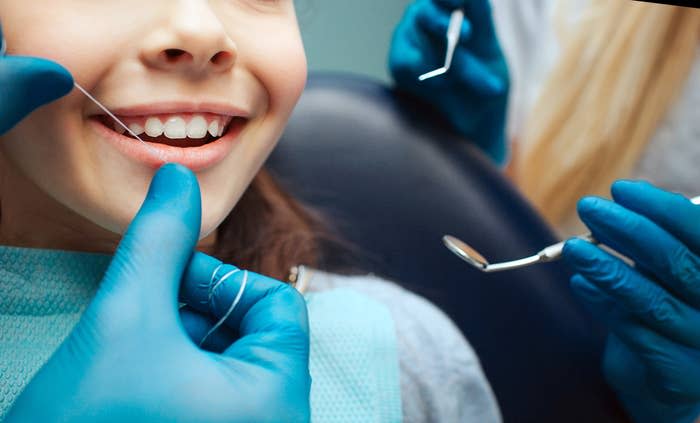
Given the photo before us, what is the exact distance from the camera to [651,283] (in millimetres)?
955

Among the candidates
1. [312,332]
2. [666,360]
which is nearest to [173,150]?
[312,332]

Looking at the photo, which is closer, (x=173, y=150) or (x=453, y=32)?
(x=173, y=150)

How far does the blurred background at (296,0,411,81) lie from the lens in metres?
1.83

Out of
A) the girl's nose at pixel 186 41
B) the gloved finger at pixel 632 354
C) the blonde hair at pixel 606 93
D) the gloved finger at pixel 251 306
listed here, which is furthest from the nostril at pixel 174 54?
the blonde hair at pixel 606 93

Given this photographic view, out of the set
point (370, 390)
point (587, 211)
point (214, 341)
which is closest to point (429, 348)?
point (370, 390)

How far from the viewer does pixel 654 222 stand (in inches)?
36.1

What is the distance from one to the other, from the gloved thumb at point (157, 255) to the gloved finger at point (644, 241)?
473mm

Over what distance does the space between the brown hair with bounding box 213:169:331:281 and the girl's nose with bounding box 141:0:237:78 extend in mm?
346

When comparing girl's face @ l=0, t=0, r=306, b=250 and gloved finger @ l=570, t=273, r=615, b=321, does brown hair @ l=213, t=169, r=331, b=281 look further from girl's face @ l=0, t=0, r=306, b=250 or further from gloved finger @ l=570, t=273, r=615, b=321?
gloved finger @ l=570, t=273, r=615, b=321

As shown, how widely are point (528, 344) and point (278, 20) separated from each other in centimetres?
62

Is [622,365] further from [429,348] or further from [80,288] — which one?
[80,288]

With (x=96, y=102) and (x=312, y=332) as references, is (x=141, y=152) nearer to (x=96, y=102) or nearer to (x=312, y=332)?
(x=96, y=102)

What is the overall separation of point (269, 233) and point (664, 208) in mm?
495

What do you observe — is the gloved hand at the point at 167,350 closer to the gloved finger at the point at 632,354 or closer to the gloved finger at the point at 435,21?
the gloved finger at the point at 632,354
